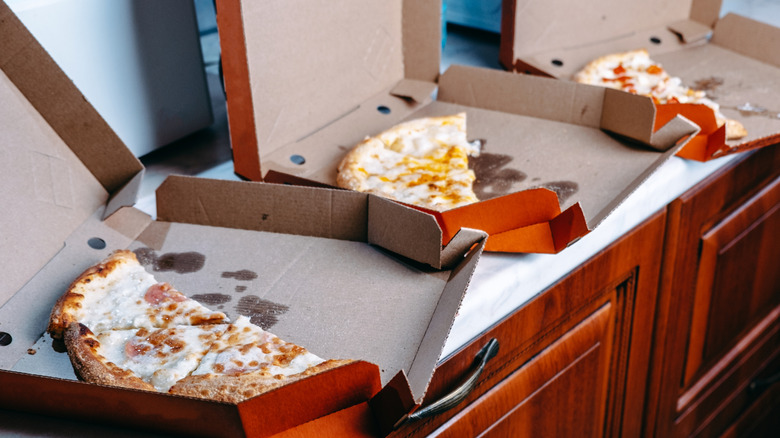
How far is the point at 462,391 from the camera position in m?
0.76

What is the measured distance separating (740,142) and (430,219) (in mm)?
531

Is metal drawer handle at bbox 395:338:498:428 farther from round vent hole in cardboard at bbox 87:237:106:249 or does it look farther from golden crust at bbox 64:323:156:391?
round vent hole in cardboard at bbox 87:237:106:249

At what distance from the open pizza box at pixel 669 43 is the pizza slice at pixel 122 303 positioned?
773 millimetres

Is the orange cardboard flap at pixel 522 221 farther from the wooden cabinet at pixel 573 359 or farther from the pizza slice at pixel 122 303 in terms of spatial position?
the pizza slice at pixel 122 303

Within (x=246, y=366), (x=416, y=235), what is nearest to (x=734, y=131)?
(x=416, y=235)

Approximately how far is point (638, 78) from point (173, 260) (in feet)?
2.82

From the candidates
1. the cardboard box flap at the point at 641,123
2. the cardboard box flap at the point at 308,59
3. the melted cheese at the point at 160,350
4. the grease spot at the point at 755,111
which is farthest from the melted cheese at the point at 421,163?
the grease spot at the point at 755,111

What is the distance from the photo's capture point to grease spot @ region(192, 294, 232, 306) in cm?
76

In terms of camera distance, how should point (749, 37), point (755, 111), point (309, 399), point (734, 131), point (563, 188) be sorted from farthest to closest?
point (749, 37)
point (755, 111)
point (734, 131)
point (563, 188)
point (309, 399)

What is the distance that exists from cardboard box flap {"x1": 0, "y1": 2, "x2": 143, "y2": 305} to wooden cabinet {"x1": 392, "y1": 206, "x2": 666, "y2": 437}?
0.43 meters

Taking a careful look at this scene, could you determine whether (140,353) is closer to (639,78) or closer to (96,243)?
(96,243)

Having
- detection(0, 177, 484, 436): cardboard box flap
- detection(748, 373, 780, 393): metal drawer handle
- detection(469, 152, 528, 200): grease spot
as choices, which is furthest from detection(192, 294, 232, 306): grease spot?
detection(748, 373, 780, 393): metal drawer handle

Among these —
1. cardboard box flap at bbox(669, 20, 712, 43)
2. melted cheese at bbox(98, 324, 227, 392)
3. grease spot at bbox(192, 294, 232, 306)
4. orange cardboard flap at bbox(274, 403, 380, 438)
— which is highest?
cardboard box flap at bbox(669, 20, 712, 43)

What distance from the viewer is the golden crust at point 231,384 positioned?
24.5 inches
